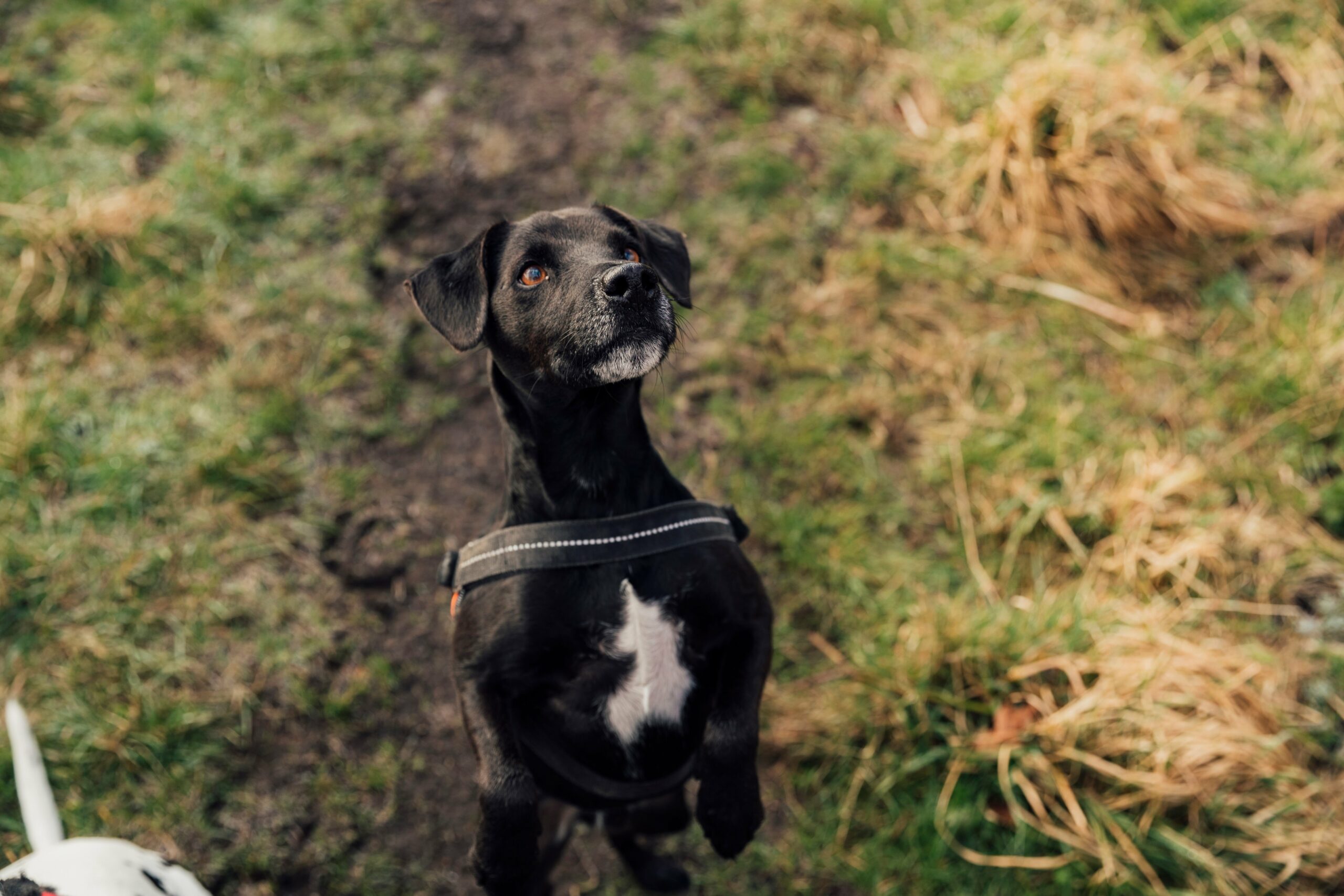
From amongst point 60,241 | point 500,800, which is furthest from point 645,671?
point 60,241

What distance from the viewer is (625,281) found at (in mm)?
2229

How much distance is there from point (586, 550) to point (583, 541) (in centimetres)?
3

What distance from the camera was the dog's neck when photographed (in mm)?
2451

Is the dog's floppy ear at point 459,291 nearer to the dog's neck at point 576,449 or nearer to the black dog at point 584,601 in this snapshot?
the black dog at point 584,601

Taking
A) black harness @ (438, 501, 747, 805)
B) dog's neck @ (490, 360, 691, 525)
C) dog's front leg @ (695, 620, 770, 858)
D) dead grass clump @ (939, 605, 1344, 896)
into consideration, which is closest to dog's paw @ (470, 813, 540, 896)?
black harness @ (438, 501, 747, 805)

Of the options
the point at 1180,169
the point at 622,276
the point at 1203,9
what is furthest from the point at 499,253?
the point at 1203,9

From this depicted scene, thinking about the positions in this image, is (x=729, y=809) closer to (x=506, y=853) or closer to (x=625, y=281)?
(x=506, y=853)

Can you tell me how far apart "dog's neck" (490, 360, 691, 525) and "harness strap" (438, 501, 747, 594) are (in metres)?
0.07

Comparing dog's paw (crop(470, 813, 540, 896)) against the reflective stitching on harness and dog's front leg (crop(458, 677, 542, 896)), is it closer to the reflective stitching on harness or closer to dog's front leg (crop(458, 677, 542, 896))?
dog's front leg (crop(458, 677, 542, 896))

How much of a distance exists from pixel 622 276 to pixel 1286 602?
11.3 feet

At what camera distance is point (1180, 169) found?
4867mm

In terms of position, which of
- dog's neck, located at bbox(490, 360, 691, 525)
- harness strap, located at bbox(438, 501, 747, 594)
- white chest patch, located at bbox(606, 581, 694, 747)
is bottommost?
white chest patch, located at bbox(606, 581, 694, 747)

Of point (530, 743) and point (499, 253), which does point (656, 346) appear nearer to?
point (499, 253)

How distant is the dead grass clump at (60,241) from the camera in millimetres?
4250
